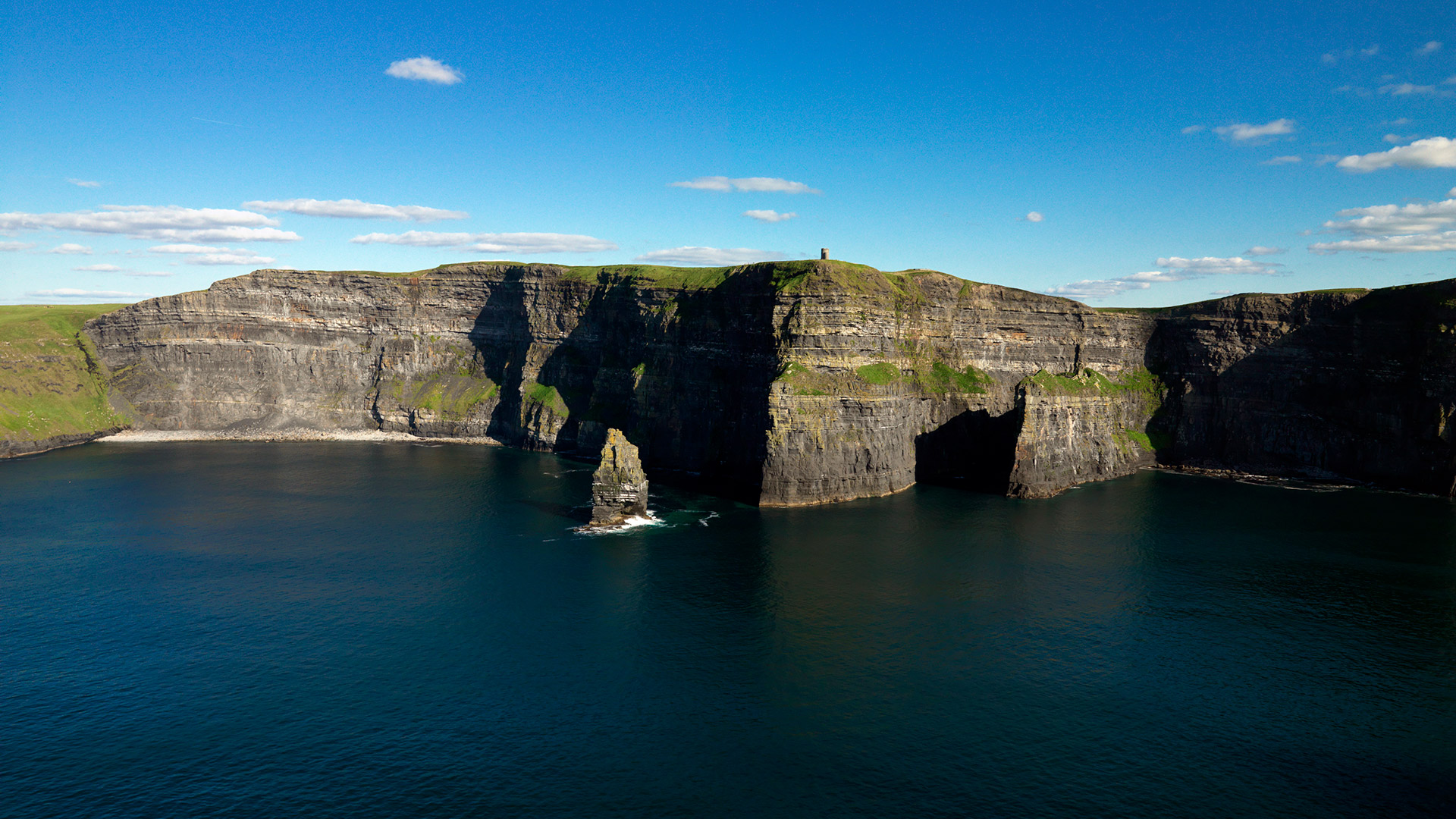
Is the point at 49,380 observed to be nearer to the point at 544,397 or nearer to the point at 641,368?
the point at 544,397

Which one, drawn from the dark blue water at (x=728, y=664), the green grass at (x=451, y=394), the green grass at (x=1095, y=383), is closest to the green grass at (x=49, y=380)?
the green grass at (x=451, y=394)

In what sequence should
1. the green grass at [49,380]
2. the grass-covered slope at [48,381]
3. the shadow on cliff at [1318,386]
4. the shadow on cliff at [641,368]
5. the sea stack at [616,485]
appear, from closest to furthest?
1. the sea stack at [616,485]
2. the shadow on cliff at [1318,386]
3. the shadow on cliff at [641,368]
4. the grass-covered slope at [48,381]
5. the green grass at [49,380]

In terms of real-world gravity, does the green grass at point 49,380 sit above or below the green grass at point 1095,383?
below

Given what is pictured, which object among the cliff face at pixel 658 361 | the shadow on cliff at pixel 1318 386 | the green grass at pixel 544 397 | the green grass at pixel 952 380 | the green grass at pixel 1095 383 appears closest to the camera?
the cliff face at pixel 658 361

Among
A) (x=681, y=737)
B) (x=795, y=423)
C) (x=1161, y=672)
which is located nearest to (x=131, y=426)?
(x=795, y=423)

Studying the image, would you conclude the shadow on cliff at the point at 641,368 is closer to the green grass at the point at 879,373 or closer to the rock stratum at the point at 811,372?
the rock stratum at the point at 811,372

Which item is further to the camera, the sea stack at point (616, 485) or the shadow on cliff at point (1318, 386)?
the shadow on cliff at point (1318, 386)

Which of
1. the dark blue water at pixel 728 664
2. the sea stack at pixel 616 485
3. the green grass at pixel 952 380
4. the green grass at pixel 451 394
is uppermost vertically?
the green grass at pixel 952 380
